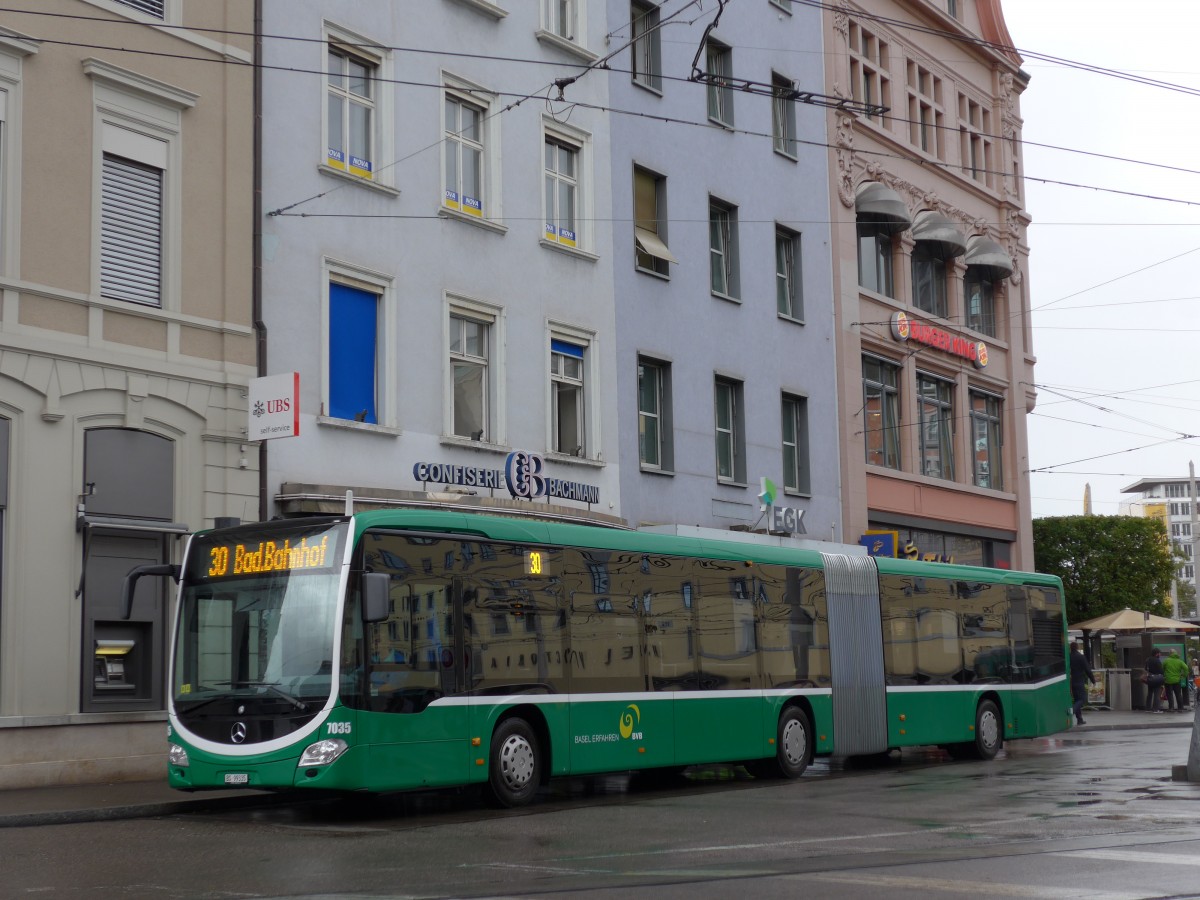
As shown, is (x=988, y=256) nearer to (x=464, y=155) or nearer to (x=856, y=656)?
(x=464, y=155)

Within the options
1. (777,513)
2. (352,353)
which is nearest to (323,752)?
(352,353)

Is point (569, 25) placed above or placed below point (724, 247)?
above

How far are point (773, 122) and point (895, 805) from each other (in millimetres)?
21068

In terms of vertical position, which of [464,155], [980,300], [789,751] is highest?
[980,300]

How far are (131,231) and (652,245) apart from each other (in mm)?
11438

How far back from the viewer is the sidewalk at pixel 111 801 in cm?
1490

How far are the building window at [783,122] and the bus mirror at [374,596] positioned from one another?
2150 cm

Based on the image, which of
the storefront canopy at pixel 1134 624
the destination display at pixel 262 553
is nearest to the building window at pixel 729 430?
the storefront canopy at pixel 1134 624

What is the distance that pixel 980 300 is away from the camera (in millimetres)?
42750

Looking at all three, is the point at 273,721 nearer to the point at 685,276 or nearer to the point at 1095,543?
the point at 685,276

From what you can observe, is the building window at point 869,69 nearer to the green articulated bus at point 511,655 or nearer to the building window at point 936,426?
the building window at point 936,426

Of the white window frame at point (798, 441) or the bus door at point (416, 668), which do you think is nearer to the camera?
the bus door at point (416, 668)

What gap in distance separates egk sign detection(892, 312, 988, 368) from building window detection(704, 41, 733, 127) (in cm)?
715

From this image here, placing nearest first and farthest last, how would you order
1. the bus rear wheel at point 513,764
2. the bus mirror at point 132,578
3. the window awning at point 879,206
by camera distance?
the bus mirror at point 132,578
the bus rear wheel at point 513,764
the window awning at point 879,206
